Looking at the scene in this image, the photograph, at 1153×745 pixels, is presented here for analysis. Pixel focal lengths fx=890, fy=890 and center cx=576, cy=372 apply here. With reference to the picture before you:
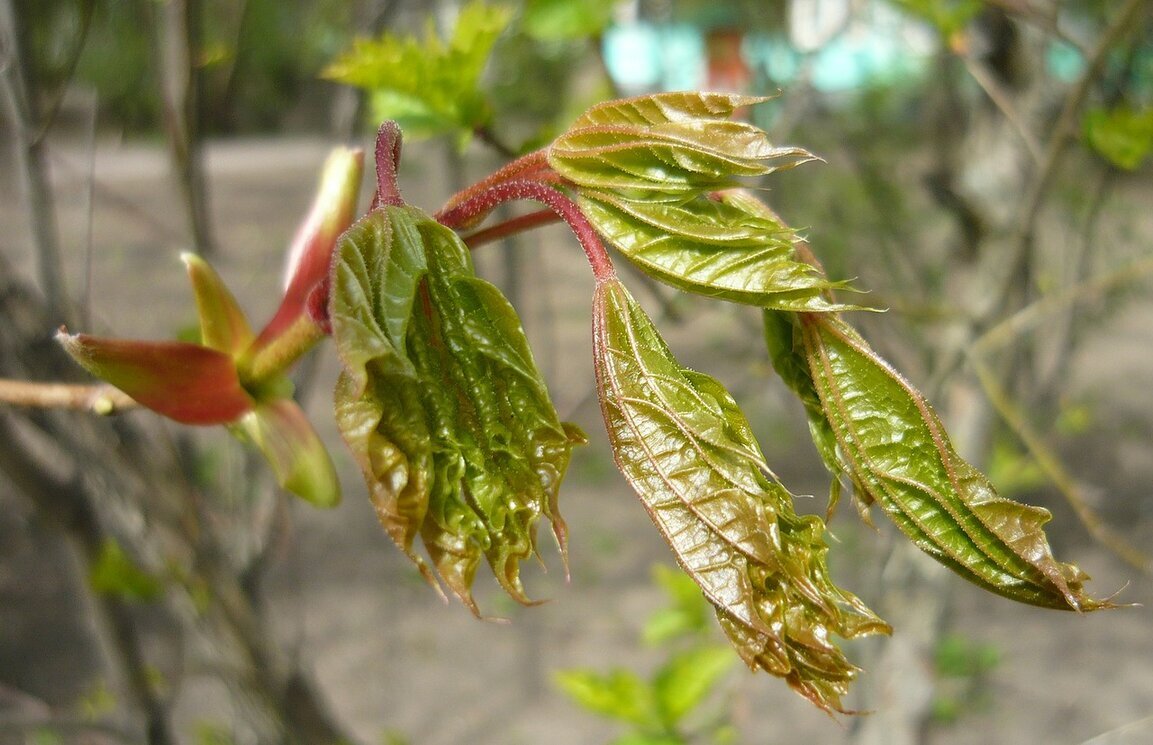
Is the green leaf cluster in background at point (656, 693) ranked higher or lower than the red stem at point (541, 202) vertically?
lower

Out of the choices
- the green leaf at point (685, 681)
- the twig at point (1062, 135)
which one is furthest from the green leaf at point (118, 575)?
the twig at point (1062, 135)

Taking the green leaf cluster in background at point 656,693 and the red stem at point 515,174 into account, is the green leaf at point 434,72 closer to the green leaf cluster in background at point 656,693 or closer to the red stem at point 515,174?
the red stem at point 515,174

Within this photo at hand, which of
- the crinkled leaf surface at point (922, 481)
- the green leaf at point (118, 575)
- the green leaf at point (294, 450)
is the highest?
the crinkled leaf surface at point (922, 481)

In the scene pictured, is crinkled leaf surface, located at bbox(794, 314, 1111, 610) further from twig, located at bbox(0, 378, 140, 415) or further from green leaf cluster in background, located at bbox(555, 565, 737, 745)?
green leaf cluster in background, located at bbox(555, 565, 737, 745)

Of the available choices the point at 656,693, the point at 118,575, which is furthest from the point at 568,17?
the point at 118,575

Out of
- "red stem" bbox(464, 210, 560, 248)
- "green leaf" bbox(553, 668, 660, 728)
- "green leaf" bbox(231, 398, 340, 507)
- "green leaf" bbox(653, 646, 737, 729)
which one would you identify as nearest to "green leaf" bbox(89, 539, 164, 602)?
Result: "green leaf" bbox(553, 668, 660, 728)
